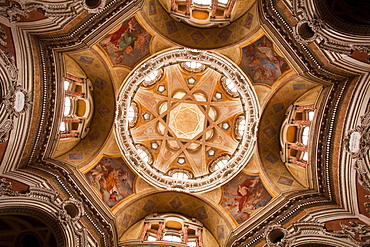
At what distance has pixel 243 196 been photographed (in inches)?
846

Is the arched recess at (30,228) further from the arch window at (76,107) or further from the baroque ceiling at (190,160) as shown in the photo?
the arch window at (76,107)

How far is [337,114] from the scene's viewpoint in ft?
50.6

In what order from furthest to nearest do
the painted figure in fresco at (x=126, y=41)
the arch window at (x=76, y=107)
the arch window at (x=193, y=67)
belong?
1. the arch window at (x=193, y=67)
2. the arch window at (x=76, y=107)
3. the painted figure in fresco at (x=126, y=41)

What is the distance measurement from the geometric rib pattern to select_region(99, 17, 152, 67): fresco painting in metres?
6.79

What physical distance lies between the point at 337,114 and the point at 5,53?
50.9ft

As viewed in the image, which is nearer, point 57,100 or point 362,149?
point 362,149

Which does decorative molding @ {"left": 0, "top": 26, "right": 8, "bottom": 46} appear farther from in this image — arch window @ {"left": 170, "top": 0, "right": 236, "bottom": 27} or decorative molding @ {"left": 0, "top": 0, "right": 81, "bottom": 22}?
arch window @ {"left": 170, "top": 0, "right": 236, "bottom": 27}

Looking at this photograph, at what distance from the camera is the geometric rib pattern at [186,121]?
Answer: 27.6 m

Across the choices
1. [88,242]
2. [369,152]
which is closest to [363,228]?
[369,152]

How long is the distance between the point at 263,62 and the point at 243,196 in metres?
9.16

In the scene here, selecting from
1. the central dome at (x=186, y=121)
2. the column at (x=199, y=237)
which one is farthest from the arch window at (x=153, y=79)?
the column at (x=199, y=237)

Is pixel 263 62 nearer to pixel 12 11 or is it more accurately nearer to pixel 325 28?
pixel 325 28

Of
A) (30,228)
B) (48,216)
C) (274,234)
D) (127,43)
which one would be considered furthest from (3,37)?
(274,234)

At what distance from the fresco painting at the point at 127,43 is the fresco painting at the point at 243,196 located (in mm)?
10997
